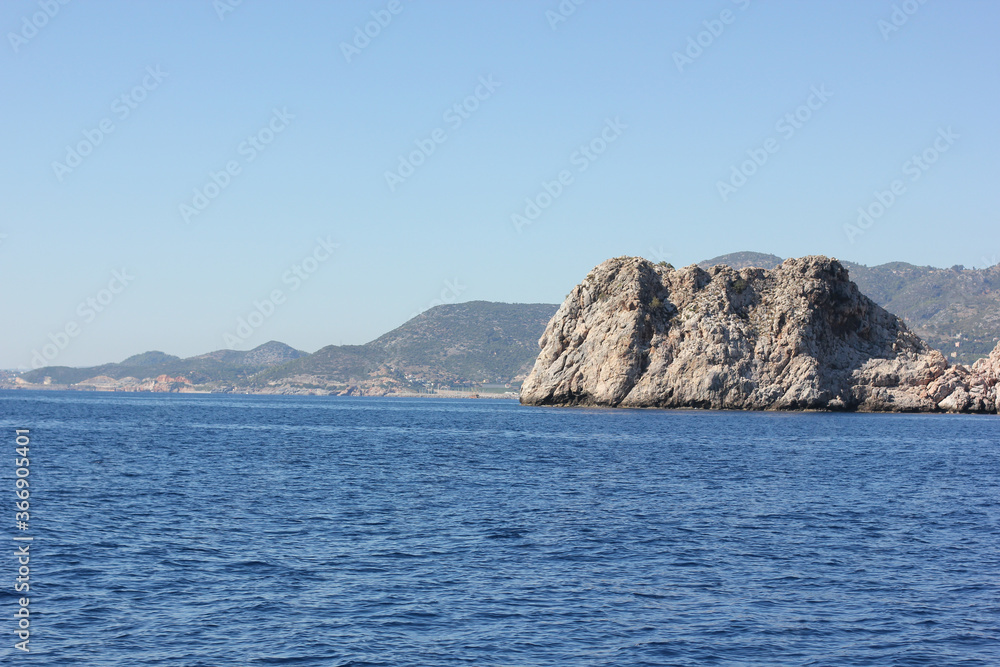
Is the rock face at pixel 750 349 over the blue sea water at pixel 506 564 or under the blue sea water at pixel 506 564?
over

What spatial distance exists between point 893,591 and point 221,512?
20145mm

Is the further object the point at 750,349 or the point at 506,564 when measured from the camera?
the point at 750,349

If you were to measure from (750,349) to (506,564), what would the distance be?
97.2 m

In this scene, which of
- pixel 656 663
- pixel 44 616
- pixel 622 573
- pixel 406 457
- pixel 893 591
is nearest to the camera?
pixel 656 663

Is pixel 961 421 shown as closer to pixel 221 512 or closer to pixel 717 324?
pixel 717 324

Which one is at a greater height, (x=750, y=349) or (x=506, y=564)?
(x=750, y=349)

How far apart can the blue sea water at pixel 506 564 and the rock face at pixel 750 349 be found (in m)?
67.0

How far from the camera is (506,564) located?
21.5m

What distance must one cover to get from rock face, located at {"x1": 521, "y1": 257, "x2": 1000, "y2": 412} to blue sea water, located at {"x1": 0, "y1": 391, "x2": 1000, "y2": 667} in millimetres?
66967

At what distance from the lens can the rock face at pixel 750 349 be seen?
112 metres

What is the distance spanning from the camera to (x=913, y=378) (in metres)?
113

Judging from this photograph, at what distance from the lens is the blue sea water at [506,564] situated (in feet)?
51.4

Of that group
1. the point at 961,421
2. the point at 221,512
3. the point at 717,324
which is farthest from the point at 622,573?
the point at 717,324

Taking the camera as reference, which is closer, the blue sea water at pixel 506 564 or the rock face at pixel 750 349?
the blue sea water at pixel 506 564
